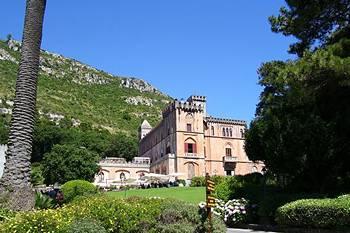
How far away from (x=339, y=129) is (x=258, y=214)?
13.5 feet

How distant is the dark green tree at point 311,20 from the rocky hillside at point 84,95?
72343mm

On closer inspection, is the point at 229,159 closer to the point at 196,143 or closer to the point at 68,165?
the point at 196,143

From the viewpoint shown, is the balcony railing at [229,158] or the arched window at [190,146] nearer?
the arched window at [190,146]

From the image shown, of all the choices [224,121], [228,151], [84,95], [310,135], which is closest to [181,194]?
[310,135]

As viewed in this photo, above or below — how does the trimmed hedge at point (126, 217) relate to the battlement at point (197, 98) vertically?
below

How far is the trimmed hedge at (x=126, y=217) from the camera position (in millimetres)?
8336

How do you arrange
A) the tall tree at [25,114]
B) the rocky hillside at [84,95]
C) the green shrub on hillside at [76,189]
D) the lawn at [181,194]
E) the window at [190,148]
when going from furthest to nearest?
the rocky hillside at [84,95]
the window at [190,148]
the green shrub on hillside at [76,189]
the lawn at [181,194]
the tall tree at [25,114]

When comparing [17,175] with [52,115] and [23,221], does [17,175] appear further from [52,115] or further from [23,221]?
[52,115]

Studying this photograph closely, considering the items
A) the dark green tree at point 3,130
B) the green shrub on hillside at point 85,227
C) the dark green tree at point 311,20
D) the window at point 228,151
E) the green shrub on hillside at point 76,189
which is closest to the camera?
the green shrub on hillside at point 85,227

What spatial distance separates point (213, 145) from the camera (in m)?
64.4

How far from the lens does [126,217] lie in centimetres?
912

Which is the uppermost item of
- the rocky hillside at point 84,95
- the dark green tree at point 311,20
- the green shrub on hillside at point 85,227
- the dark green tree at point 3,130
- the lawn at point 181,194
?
the rocky hillside at point 84,95

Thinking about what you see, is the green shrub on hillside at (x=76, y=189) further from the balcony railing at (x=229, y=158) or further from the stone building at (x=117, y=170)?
the balcony railing at (x=229, y=158)

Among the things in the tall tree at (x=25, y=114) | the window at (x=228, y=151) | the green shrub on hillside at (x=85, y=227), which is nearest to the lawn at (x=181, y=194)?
the tall tree at (x=25, y=114)
